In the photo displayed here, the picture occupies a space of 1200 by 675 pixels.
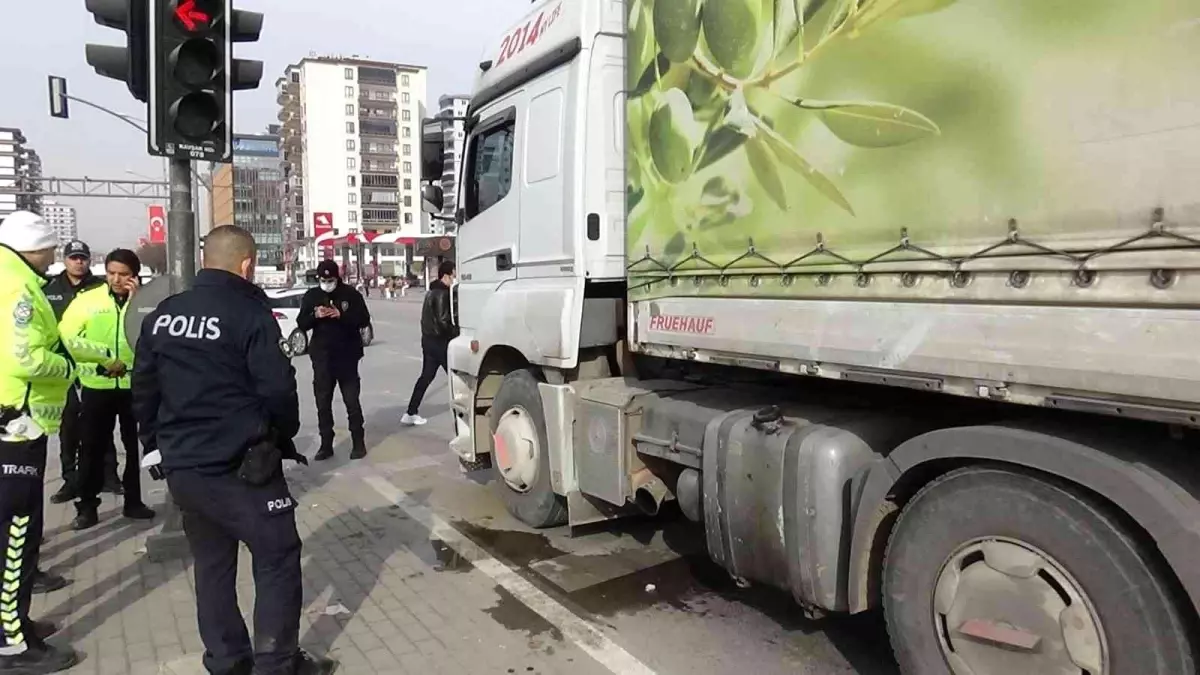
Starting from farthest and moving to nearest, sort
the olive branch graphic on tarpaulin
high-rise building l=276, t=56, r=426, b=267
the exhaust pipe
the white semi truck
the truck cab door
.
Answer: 1. high-rise building l=276, t=56, r=426, b=267
2. the truck cab door
3. the exhaust pipe
4. the olive branch graphic on tarpaulin
5. the white semi truck

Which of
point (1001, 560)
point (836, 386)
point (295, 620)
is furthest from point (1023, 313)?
point (295, 620)

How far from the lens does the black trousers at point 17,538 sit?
3.66 m

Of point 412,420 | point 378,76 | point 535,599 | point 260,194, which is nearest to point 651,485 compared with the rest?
point 535,599

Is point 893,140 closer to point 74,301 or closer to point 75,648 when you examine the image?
point 75,648

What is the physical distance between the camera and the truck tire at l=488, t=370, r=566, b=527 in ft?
17.8

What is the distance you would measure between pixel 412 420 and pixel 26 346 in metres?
6.22

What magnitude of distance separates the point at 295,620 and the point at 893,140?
2.97 metres

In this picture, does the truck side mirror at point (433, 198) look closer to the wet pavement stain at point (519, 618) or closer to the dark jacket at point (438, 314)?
the dark jacket at point (438, 314)

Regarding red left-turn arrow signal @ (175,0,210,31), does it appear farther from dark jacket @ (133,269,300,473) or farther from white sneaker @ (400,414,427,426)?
white sneaker @ (400,414,427,426)

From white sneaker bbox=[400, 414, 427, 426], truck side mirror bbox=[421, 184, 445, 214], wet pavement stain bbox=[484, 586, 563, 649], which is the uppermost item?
truck side mirror bbox=[421, 184, 445, 214]

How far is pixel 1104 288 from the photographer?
7.94 ft

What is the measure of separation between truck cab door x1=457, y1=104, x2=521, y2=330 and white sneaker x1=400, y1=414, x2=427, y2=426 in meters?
3.61

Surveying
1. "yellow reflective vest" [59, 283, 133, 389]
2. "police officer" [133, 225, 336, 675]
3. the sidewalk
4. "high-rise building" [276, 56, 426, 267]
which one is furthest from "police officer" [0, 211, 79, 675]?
"high-rise building" [276, 56, 426, 267]

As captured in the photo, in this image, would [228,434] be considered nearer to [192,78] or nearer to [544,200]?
[544,200]
